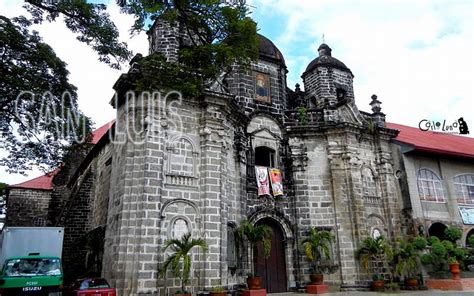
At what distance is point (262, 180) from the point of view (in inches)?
591

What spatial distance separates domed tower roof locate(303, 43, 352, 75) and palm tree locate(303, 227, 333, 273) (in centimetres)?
845

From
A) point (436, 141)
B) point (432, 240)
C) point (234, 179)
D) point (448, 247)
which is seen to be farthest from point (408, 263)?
point (436, 141)

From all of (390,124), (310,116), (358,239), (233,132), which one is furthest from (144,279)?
(390,124)

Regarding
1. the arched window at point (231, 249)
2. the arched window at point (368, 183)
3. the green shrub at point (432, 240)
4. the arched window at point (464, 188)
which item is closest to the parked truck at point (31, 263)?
the arched window at point (231, 249)

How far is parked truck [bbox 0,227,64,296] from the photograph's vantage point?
971 centimetres

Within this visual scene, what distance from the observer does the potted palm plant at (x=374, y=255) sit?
13.9 metres

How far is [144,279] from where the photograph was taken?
1052 cm

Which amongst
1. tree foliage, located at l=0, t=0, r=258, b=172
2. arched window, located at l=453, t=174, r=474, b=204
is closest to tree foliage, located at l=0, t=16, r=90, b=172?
tree foliage, located at l=0, t=0, r=258, b=172

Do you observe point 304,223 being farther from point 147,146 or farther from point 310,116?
point 147,146

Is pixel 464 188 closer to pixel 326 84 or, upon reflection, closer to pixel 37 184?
pixel 326 84

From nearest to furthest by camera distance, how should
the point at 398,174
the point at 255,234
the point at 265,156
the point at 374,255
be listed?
the point at 255,234
the point at 374,255
the point at 265,156
the point at 398,174

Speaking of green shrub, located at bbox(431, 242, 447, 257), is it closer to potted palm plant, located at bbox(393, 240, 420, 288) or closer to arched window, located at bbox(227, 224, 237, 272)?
potted palm plant, located at bbox(393, 240, 420, 288)

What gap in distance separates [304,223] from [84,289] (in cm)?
860

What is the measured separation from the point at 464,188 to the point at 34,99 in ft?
61.5
